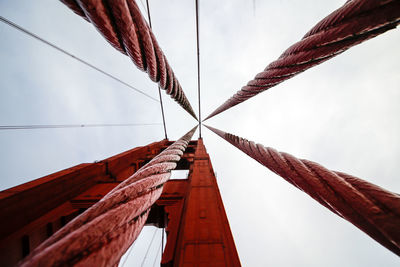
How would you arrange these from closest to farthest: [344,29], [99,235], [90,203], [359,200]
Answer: [99,235]
[359,200]
[344,29]
[90,203]

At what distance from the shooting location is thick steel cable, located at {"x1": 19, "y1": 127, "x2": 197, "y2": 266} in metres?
0.43

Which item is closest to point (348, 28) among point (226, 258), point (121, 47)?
point (121, 47)

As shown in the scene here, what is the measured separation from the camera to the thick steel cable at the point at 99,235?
435 millimetres

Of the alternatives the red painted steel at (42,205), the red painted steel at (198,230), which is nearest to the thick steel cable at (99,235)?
the red painted steel at (198,230)

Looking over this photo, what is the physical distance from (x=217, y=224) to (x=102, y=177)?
248 centimetres

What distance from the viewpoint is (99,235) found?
54cm

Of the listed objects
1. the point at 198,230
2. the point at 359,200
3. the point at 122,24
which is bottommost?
the point at 198,230

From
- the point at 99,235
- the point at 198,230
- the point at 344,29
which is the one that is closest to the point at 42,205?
the point at 198,230

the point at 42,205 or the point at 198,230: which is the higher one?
the point at 42,205

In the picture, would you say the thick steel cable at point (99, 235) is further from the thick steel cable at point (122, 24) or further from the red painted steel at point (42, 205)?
the red painted steel at point (42, 205)

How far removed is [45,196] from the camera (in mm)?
2025

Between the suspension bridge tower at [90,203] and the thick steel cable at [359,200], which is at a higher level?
the thick steel cable at [359,200]

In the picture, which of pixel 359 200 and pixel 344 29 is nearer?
pixel 359 200

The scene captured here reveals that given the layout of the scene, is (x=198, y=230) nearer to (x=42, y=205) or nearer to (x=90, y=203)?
(x=90, y=203)
